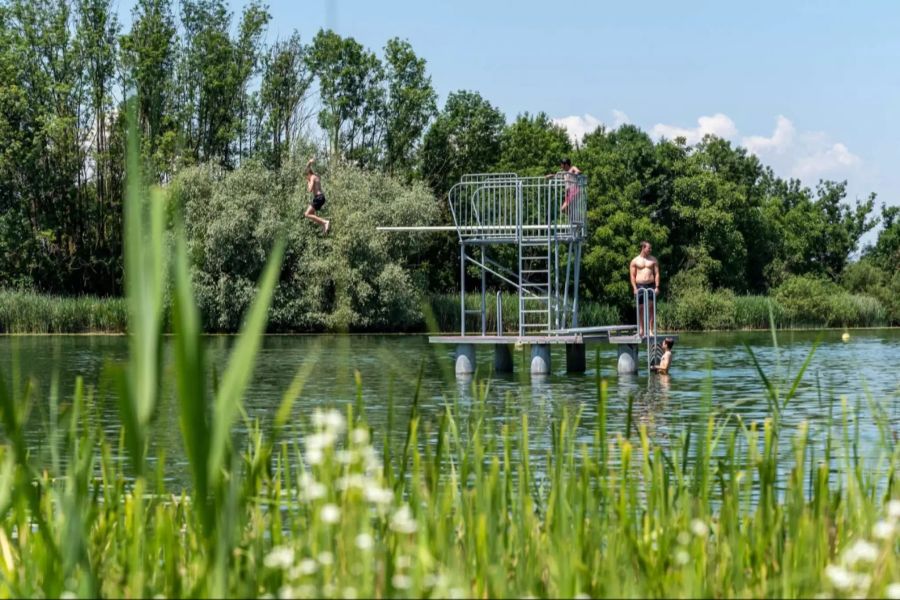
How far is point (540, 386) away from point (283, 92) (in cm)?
4409

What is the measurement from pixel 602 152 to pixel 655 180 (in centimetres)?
275

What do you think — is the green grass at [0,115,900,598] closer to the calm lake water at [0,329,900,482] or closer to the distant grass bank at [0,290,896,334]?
the calm lake water at [0,329,900,482]

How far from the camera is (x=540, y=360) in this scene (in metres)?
23.4

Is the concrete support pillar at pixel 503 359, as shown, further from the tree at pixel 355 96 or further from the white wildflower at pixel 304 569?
the tree at pixel 355 96

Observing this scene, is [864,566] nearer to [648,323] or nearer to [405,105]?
[648,323]

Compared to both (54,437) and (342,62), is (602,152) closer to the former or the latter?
(342,62)

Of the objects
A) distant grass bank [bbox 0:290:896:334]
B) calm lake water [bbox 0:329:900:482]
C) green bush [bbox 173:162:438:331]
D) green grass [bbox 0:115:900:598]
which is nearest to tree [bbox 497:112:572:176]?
distant grass bank [bbox 0:290:896:334]

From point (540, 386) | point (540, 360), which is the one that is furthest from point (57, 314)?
point (540, 386)

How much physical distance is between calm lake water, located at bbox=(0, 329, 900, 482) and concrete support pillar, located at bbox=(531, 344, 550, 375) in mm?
365

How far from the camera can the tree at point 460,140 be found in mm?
66000

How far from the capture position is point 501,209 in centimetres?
2388

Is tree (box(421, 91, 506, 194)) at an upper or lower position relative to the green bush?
upper

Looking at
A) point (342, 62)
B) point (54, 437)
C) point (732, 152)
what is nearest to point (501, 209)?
point (54, 437)

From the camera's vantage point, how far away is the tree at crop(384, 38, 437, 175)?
64.4 metres
